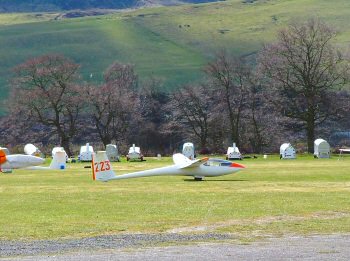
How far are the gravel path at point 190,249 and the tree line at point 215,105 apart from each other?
61.5 metres

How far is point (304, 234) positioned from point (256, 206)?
6.84m

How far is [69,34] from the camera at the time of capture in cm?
15300

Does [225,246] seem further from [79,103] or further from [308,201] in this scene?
[79,103]

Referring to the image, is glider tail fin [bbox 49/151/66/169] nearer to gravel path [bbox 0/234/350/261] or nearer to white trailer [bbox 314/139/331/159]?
white trailer [bbox 314/139/331/159]

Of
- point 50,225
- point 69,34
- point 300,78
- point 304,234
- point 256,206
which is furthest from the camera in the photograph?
point 69,34

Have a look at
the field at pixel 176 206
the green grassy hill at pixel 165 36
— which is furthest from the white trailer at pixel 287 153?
the green grassy hill at pixel 165 36

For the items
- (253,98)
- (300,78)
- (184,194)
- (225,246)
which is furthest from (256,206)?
(253,98)

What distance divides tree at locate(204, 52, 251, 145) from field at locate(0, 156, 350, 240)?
45.6 m

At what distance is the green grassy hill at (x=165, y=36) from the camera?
13512 centimetres

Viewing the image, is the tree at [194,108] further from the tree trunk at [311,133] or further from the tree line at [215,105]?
the tree trunk at [311,133]

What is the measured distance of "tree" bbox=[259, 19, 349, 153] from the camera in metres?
80.4

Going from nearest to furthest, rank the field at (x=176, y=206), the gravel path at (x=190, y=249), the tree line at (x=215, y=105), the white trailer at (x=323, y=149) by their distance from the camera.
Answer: the gravel path at (x=190, y=249)
the field at (x=176, y=206)
the white trailer at (x=323, y=149)
the tree line at (x=215, y=105)

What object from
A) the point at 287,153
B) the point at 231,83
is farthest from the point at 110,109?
the point at 287,153

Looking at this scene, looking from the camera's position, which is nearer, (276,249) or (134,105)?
(276,249)
